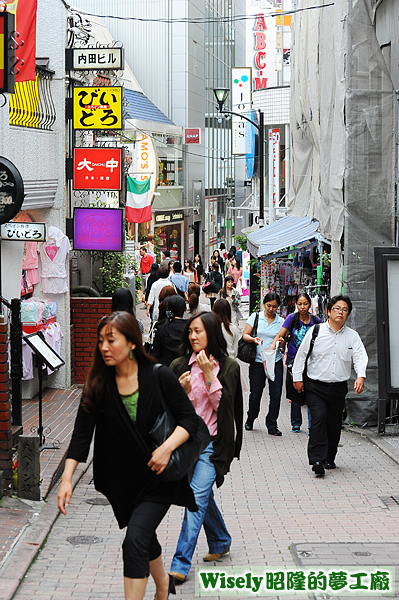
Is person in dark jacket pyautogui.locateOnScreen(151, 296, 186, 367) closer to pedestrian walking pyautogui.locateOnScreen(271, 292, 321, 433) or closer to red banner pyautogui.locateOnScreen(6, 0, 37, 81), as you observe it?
pedestrian walking pyautogui.locateOnScreen(271, 292, 321, 433)

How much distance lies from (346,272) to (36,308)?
13.9 feet

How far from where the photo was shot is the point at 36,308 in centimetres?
1148

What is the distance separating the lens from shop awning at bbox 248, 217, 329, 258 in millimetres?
15008

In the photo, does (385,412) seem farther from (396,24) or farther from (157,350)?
(396,24)

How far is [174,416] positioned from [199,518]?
1180 millimetres

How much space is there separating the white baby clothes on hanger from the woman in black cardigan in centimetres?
816

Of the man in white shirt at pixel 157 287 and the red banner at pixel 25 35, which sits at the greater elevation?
the red banner at pixel 25 35

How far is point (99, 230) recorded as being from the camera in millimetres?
12914

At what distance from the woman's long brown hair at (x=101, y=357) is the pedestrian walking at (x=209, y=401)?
1043mm

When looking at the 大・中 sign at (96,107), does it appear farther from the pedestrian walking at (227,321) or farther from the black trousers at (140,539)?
the black trousers at (140,539)

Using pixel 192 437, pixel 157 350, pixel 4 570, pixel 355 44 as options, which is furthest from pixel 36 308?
pixel 192 437

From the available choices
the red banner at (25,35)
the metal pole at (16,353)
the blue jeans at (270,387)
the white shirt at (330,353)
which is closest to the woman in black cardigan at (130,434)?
the metal pole at (16,353)

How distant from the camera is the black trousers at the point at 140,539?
4.16 meters

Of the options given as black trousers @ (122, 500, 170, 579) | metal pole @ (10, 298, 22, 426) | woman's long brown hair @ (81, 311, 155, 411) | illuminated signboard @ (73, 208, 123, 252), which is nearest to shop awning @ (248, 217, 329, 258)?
illuminated signboard @ (73, 208, 123, 252)
